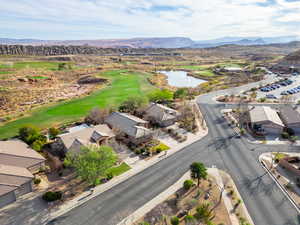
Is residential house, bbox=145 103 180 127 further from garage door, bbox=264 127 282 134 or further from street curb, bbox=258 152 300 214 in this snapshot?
street curb, bbox=258 152 300 214

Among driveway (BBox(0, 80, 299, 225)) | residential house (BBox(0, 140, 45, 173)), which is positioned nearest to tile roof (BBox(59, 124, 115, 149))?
residential house (BBox(0, 140, 45, 173))

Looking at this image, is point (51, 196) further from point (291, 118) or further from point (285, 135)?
point (291, 118)

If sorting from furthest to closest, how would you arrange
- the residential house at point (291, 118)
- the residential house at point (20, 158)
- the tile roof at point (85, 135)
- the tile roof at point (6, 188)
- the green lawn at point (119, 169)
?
the residential house at point (291, 118)
the tile roof at point (85, 135)
the green lawn at point (119, 169)
the residential house at point (20, 158)
the tile roof at point (6, 188)

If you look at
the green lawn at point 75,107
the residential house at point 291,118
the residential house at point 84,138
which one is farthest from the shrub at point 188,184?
the green lawn at point 75,107

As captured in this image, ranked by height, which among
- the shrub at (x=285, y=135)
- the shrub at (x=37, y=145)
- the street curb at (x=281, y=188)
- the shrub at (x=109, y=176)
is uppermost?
the shrub at (x=285, y=135)

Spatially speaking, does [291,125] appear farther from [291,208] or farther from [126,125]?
[126,125]

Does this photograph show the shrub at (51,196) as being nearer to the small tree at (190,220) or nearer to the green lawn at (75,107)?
the small tree at (190,220)

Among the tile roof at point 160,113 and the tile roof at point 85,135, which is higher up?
the tile roof at point 160,113
